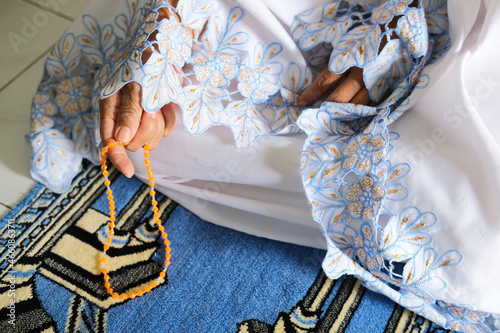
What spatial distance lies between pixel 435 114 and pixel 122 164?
1.61ft

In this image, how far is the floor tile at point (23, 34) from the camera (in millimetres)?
1093

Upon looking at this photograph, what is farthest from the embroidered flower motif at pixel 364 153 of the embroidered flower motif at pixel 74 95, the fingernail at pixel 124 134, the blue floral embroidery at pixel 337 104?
the embroidered flower motif at pixel 74 95

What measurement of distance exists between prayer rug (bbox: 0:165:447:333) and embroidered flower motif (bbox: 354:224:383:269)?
0.42 feet

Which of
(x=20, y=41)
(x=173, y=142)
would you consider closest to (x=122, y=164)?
(x=173, y=142)

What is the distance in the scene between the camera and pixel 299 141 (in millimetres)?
752

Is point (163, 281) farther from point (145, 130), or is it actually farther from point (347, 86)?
point (347, 86)

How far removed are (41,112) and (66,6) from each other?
42 cm

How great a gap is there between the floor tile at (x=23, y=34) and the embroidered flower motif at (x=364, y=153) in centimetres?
82

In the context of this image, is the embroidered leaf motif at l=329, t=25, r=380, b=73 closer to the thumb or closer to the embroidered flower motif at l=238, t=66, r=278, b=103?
the embroidered flower motif at l=238, t=66, r=278, b=103

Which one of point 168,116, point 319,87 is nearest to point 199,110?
point 168,116

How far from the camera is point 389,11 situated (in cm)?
69

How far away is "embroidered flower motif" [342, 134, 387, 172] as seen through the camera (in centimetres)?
66

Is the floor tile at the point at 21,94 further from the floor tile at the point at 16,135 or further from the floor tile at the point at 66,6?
the floor tile at the point at 66,6

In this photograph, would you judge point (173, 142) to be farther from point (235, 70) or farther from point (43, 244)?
point (43, 244)
